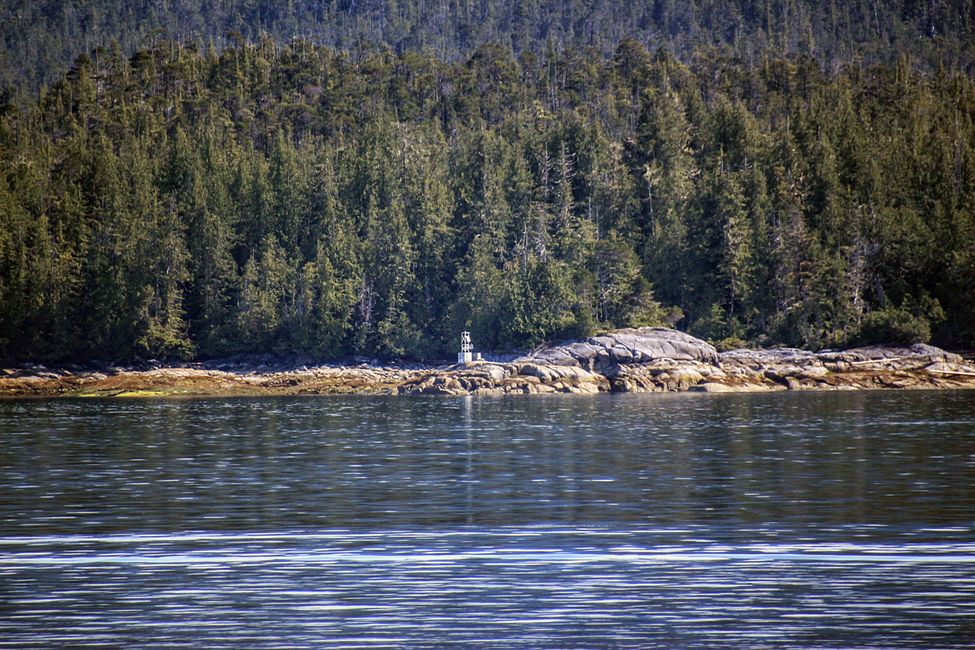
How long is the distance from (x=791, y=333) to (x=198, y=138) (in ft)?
210

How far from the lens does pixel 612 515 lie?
77.3ft

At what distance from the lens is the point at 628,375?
82.4 m

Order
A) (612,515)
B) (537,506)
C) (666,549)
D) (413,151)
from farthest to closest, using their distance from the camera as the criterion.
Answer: (413,151)
(537,506)
(612,515)
(666,549)

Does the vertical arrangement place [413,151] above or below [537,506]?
above

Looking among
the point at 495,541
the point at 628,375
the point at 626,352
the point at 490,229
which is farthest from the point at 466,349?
the point at 495,541

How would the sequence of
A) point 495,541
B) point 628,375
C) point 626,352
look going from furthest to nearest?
1. point 626,352
2. point 628,375
3. point 495,541

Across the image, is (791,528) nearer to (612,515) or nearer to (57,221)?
(612,515)

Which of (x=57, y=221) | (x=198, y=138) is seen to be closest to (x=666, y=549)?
(x=57, y=221)

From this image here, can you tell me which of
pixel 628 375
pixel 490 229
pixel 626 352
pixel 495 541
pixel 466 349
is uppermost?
pixel 490 229

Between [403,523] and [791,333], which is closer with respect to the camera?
[403,523]

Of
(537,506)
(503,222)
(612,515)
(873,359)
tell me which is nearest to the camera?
(612,515)

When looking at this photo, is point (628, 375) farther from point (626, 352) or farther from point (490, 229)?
point (490, 229)

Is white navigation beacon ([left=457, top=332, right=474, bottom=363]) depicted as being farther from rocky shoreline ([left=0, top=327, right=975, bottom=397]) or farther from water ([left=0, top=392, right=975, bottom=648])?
water ([left=0, top=392, right=975, bottom=648])

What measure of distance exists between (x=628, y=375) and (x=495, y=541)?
62.6 meters
